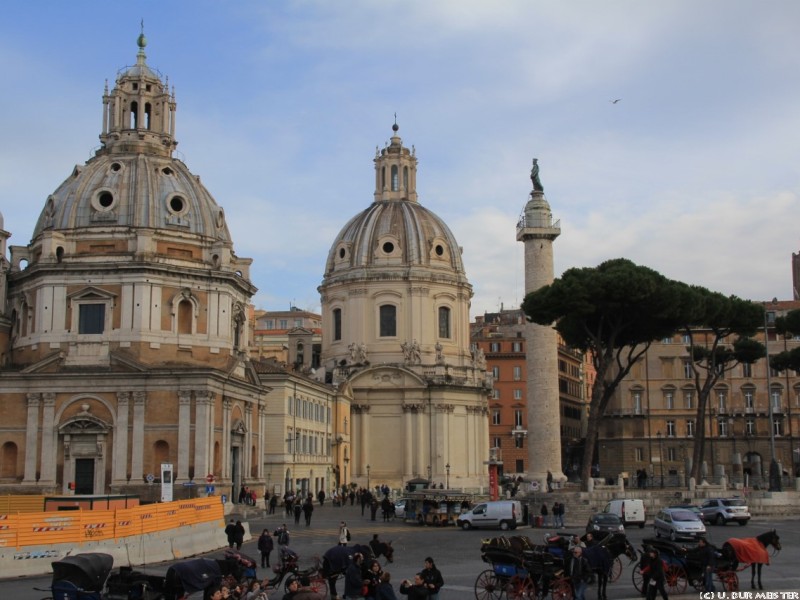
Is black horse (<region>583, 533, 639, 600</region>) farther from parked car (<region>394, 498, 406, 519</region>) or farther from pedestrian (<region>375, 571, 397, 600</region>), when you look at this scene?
parked car (<region>394, 498, 406, 519</region>)

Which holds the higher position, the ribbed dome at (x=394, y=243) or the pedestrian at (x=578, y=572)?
the ribbed dome at (x=394, y=243)

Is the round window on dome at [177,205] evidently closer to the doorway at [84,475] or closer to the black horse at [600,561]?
the doorway at [84,475]

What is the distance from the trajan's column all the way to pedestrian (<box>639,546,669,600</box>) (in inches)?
1731

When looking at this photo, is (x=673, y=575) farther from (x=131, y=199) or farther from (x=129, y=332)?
(x=131, y=199)

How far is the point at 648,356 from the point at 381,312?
2096 cm

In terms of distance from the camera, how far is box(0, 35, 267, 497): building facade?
51.8 meters

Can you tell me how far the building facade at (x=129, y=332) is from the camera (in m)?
51.8

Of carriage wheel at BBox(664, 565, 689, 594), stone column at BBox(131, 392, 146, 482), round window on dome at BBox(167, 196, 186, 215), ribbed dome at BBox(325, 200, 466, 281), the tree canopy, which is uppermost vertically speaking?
ribbed dome at BBox(325, 200, 466, 281)

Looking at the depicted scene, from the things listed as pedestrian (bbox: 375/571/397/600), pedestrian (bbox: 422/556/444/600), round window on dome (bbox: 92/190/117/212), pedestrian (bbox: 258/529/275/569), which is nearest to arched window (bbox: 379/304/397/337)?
round window on dome (bbox: 92/190/117/212)

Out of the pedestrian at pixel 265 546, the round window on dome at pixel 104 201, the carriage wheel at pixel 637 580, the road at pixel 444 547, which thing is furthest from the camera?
the round window on dome at pixel 104 201

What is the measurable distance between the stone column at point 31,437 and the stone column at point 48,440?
0.31m

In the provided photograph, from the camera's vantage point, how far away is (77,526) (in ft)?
96.4

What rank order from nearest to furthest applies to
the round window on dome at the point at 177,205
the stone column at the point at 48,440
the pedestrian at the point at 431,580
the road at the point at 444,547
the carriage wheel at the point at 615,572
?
the pedestrian at the point at 431,580
the road at the point at 444,547
the carriage wheel at the point at 615,572
the stone column at the point at 48,440
the round window on dome at the point at 177,205

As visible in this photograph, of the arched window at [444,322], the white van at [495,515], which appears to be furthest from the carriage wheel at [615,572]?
the arched window at [444,322]
